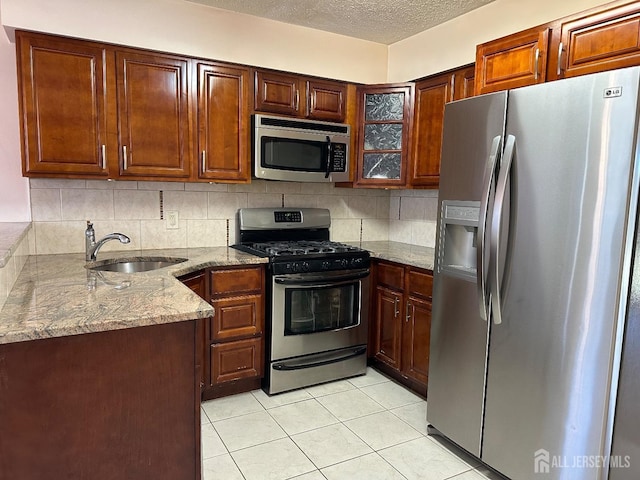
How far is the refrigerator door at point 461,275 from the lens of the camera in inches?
78.1

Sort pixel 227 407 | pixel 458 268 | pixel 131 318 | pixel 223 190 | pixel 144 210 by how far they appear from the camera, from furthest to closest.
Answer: pixel 223 190, pixel 144 210, pixel 227 407, pixel 458 268, pixel 131 318

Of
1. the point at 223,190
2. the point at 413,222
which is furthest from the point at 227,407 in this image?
the point at 413,222

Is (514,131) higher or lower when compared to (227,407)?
higher

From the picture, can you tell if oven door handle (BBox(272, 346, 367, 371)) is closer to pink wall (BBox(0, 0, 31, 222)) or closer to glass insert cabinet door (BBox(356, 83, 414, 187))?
glass insert cabinet door (BBox(356, 83, 414, 187))

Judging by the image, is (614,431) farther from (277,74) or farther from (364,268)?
(277,74)

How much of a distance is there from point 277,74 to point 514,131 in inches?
68.0

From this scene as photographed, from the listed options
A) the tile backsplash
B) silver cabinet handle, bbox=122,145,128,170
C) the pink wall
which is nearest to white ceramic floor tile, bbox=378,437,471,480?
the tile backsplash

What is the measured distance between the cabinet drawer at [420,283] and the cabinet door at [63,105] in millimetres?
1984

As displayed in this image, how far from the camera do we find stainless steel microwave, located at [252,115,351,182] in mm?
2914

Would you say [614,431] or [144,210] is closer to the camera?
[614,431]

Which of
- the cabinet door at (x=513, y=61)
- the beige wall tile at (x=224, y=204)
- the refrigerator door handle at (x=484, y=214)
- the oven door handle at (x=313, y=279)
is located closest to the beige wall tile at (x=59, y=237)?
the beige wall tile at (x=224, y=204)

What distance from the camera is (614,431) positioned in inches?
62.7

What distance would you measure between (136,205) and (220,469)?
174cm

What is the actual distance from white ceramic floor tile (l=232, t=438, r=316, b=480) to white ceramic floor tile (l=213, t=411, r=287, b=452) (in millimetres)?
56
